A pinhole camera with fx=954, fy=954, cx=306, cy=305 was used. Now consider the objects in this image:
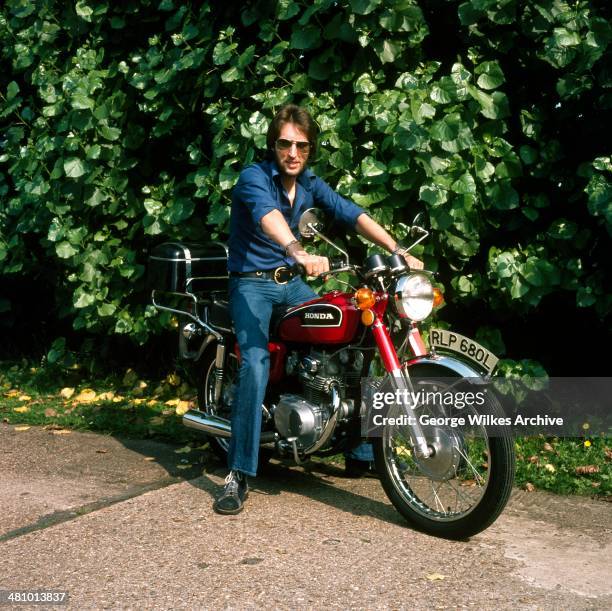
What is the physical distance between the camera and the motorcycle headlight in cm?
427

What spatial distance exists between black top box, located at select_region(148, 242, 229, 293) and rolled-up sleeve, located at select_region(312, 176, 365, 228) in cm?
78

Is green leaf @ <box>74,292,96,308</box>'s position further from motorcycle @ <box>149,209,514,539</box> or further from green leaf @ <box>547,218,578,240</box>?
green leaf @ <box>547,218,578,240</box>

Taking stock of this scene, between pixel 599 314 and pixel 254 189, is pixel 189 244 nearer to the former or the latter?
pixel 254 189

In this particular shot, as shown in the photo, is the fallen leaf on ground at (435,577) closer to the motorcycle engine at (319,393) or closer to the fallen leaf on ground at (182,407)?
the motorcycle engine at (319,393)

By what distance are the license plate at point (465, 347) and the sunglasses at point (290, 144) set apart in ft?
3.71

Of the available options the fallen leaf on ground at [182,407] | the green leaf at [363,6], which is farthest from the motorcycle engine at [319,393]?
the fallen leaf on ground at [182,407]

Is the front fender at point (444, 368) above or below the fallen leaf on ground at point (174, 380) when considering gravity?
above

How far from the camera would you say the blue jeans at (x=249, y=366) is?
4.66 metres

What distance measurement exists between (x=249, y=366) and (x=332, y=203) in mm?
995

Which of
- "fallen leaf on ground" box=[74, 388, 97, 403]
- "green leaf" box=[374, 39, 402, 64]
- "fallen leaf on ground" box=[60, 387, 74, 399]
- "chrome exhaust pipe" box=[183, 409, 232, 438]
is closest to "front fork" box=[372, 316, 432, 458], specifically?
"chrome exhaust pipe" box=[183, 409, 232, 438]

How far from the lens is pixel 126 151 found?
6.91 m

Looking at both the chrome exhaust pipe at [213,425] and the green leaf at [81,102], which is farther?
the green leaf at [81,102]

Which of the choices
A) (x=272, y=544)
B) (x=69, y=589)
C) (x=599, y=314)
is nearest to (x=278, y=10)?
(x=599, y=314)

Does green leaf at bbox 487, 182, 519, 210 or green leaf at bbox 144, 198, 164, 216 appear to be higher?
green leaf at bbox 487, 182, 519, 210
